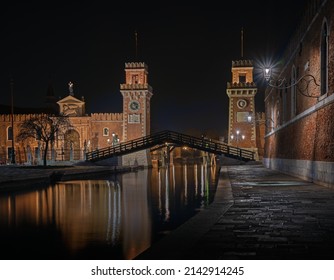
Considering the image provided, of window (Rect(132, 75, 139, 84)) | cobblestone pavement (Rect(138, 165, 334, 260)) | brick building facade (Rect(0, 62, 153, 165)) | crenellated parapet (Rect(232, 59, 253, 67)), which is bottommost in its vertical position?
cobblestone pavement (Rect(138, 165, 334, 260))

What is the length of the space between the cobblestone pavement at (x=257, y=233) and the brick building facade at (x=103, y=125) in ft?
148

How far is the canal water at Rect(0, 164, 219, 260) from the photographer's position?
8.63 m

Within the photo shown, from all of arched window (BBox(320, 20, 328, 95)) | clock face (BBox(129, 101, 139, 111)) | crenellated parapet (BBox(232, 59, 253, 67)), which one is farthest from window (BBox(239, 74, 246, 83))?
arched window (BBox(320, 20, 328, 95))

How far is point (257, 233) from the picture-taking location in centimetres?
786

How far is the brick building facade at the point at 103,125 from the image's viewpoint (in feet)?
195

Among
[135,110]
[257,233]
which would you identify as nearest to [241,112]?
[135,110]

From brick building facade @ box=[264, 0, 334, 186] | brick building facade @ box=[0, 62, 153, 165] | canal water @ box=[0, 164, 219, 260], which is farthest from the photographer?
brick building facade @ box=[0, 62, 153, 165]

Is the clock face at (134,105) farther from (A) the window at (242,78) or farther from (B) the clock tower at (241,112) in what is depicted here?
(A) the window at (242,78)

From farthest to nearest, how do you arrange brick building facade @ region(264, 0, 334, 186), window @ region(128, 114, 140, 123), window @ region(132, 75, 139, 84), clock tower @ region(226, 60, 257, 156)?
window @ region(132, 75, 139, 84) < window @ region(128, 114, 140, 123) < clock tower @ region(226, 60, 257, 156) < brick building facade @ region(264, 0, 334, 186)

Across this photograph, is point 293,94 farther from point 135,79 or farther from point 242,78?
point 135,79

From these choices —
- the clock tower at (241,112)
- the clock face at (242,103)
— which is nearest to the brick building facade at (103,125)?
the clock tower at (241,112)

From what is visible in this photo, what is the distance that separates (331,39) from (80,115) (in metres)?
50.7

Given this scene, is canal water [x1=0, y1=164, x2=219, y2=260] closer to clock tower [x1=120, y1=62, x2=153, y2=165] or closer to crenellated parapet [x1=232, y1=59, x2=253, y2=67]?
clock tower [x1=120, y1=62, x2=153, y2=165]

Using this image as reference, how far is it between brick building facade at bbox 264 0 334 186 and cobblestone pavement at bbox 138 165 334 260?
5.53 meters
